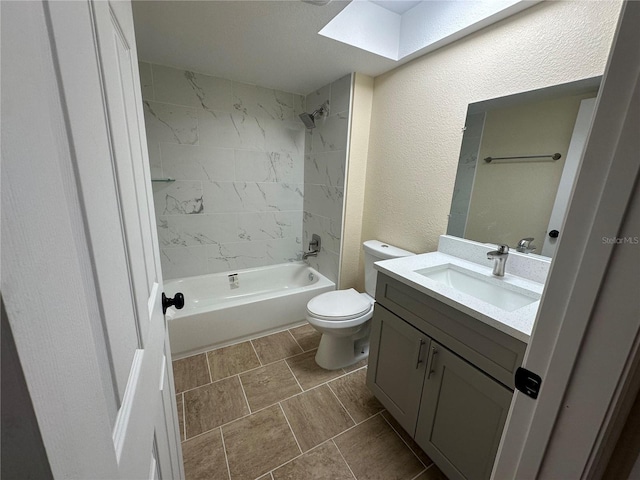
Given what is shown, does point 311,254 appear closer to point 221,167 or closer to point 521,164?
point 221,167

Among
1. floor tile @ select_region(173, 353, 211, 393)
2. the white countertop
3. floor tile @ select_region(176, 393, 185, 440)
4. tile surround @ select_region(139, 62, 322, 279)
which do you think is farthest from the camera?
tile surround @ select_region(139, 62, 322, 279)

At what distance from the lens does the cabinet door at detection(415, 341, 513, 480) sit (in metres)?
0.92

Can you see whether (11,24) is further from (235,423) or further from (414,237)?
(414,237)

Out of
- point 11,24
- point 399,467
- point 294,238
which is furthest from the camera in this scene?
point 294,238

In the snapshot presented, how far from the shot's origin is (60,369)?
8.6 inches

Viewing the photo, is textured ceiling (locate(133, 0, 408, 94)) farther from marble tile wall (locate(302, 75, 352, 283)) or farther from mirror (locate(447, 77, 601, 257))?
mirror (locate(447, 77, 601, 257))

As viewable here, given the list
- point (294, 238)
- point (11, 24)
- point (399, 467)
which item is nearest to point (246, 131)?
point (294, 238)

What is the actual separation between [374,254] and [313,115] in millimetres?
1399

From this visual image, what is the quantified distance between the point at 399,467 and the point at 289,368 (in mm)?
854

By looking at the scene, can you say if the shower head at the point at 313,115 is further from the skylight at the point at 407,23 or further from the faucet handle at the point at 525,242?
the faucet handle at the point at 525,242

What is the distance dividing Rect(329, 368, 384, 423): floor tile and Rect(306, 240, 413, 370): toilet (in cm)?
12

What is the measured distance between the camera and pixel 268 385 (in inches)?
66.0

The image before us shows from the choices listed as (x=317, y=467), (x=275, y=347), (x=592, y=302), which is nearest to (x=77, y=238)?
(x=592, y=302)

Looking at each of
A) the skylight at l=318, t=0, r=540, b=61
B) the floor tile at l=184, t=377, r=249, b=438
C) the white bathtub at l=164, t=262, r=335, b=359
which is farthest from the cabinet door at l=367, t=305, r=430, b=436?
the skylight at l=318, t=0, r=540, b=61
